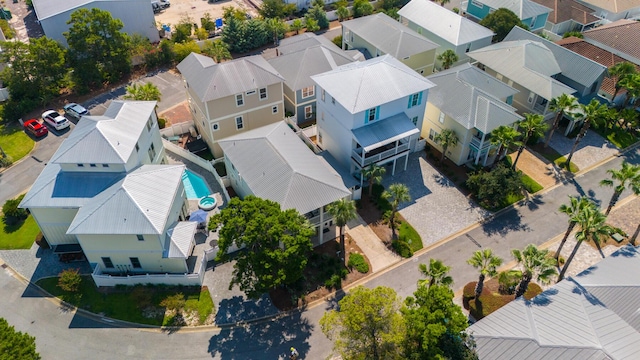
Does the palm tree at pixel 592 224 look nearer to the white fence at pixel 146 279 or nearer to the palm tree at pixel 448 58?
the white fence at pixel 146 279

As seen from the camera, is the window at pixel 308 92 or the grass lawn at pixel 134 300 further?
the window at pixel 308 92

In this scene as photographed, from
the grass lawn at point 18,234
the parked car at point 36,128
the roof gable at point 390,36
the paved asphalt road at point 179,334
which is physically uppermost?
the roof gable at point 390,36

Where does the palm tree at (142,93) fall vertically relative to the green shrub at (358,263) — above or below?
above

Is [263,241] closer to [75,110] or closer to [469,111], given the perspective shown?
[469,111]

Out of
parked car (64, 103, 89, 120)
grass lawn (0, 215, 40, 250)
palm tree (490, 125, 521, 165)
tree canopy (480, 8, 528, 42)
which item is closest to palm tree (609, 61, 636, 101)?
tree canopy (480, 8, 528, 42)

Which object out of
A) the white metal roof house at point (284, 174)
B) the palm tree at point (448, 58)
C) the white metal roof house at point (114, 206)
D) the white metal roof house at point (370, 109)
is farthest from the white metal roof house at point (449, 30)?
the white metal roof house at point (114, 206)

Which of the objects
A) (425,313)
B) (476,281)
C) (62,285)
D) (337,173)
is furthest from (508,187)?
(62,285)

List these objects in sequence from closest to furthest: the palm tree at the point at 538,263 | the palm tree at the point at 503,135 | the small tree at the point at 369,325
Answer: the small tree at the point at 369,325 < the palm tree at the point at 538,263 < the palm tree at the point at 503,135
